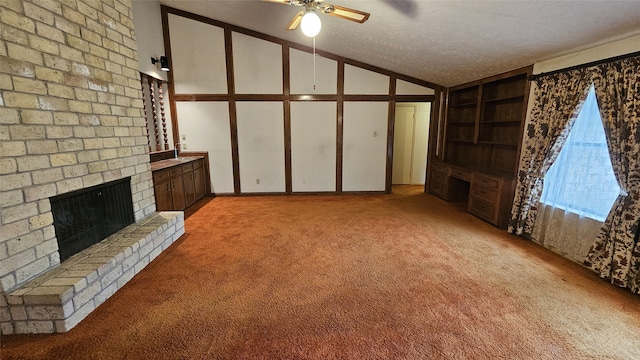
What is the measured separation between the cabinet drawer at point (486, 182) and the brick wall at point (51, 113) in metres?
4.47

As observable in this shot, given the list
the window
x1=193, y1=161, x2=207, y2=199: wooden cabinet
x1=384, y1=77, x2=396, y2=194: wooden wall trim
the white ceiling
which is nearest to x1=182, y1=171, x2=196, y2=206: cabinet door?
x1=193, y1=161, x2=207, y2=199: wooden cabinet

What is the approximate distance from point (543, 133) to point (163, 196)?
487 centimetres

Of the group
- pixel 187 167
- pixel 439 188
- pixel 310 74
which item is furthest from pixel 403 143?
pixel 187 167

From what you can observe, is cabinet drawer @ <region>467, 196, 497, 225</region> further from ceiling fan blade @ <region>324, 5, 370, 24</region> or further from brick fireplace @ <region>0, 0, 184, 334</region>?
brick fireplace @ <region>0, 0, 184, 334</region>

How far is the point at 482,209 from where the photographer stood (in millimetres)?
3971

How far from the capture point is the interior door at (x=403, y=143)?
633cm

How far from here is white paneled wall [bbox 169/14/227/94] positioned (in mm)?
4891

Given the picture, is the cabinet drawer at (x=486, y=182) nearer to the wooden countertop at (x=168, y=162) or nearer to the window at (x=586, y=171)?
the window at (x=586, y=171)

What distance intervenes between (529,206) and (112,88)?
187 inches

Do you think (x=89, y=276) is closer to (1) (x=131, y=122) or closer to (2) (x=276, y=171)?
(1) (x=131, y=122)

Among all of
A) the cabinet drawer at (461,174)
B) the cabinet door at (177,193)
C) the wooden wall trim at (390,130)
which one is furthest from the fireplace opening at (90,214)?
the cabinet drawer at (461,174)

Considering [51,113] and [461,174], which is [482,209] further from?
[51,113]

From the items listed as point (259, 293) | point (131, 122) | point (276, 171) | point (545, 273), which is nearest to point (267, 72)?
point (276, 171)

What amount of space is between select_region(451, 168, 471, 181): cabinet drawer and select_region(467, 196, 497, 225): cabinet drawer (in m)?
0.34
